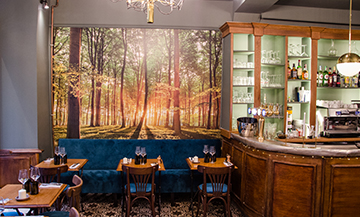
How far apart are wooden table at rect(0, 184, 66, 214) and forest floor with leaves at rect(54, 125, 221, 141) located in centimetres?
213

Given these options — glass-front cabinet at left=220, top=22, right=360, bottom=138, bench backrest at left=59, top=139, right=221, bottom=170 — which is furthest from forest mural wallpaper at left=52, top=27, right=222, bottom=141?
glass-front cabinet at left=220, top=22, right=360, bottom=138

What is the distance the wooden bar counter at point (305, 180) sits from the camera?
121 inches

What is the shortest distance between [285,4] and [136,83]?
3.46 m

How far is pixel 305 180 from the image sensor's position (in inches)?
125

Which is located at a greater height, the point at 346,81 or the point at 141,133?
the point at 346,81

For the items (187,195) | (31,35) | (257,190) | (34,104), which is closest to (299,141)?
(257,190)

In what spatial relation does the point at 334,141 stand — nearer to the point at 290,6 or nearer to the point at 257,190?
the point at 257,190

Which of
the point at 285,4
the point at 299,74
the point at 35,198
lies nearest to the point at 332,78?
the point at 299,74

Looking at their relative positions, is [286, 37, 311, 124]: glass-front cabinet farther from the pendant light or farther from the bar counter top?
the bar counter top

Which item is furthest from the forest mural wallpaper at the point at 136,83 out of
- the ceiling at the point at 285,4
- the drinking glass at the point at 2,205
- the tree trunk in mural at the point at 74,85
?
the drinking glass at the point at 2,205

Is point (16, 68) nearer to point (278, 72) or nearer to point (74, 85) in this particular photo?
point (74, 85)

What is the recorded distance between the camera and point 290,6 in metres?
5.09

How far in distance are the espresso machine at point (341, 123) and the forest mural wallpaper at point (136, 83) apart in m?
2.19

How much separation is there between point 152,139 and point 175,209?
4.93 ft
